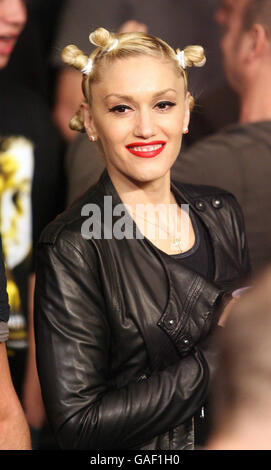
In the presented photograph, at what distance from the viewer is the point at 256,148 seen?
8.30 ft

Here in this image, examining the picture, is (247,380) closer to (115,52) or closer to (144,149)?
(144,149)

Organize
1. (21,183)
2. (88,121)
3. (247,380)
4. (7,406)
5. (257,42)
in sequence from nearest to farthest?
(247,380) → (7,406) → (88,121) → (257,42) → (21,183)

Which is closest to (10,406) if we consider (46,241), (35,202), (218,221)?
(46,241)

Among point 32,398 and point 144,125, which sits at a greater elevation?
point 144,125

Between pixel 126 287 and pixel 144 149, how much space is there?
12.6 inches

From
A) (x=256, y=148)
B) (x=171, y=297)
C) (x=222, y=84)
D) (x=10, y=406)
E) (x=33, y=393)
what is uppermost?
(x=222, y=84)

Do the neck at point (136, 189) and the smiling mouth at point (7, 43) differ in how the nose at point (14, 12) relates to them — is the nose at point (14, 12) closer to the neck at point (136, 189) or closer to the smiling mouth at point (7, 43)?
the smiling mouth at point (7, 43)

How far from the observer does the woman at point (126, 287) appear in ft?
5.85

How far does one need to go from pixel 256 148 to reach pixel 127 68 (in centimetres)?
83

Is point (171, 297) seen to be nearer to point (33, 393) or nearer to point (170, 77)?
point (170, 77)

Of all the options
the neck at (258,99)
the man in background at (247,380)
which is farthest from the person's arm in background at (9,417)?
the neck at (258,99)

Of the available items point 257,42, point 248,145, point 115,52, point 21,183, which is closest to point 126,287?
point 115,52

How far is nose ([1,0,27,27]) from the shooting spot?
2.85m

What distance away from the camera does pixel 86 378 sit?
5.85 ft
